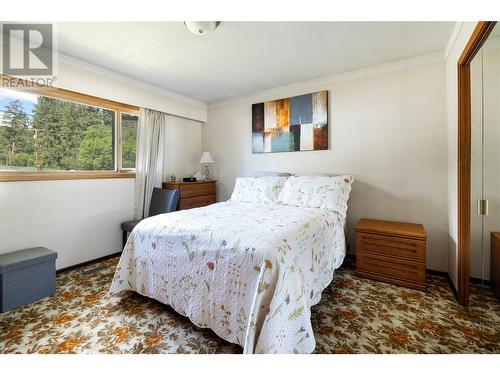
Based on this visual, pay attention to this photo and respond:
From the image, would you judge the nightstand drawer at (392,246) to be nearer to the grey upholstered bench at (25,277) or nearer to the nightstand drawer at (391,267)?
the nightstand drawer at (391,267)

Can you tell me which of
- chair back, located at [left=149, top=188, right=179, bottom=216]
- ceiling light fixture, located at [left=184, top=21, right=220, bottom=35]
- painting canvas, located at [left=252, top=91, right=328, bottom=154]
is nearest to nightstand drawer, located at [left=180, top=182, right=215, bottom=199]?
chair back, located at [left=149, top=188, right=179, bottom=216]

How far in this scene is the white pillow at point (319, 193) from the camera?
241cm

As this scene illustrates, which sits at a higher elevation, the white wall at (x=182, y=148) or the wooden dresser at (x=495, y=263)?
the white wall at (x=182, y=148)

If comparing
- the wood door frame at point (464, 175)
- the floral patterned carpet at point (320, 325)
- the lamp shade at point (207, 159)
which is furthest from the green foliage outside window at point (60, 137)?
the wood door frame at point (464, 175)

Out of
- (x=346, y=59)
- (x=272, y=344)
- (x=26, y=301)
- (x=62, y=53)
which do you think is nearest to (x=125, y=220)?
(x=26, y=301)

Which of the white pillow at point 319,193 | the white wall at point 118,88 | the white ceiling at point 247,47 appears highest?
the white ceiling at point 247,47

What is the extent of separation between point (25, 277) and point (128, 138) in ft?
6.41

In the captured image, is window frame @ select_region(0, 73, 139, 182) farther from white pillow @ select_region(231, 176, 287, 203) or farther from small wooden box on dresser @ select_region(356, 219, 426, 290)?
small wooden box on dresser @ select_region(356, 219, 426, 290)

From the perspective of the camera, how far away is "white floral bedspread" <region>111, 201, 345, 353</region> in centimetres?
121

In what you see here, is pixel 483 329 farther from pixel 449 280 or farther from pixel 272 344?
pixel 272 344

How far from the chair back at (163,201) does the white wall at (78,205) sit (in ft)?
1.08

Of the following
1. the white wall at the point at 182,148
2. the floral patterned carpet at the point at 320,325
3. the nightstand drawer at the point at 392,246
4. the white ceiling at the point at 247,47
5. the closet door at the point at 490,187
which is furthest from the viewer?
the white wall at the point at 182,148
